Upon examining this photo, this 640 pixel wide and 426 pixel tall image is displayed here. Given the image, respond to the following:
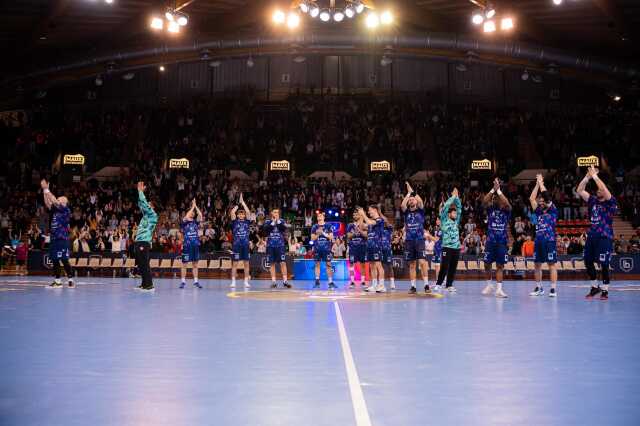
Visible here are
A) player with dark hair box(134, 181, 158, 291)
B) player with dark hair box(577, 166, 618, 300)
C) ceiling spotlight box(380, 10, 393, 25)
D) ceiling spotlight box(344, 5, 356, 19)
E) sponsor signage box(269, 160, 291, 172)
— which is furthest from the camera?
sponsor signage box(269, 160, 291, 172)

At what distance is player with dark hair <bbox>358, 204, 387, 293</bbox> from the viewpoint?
16183 mm

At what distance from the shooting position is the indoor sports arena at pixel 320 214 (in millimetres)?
4812

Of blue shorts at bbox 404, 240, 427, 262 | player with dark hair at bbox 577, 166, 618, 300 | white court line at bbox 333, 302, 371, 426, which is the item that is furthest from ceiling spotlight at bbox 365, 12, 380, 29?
white court line at bbox 333, 302, 371, 426

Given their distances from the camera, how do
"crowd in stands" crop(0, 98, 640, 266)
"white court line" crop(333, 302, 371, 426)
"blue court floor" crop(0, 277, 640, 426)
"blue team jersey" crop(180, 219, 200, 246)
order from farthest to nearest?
"crowd in stands" crop(0, 98, 640, 266)
"blue team jersey" crop(180, 219, 200, 246)
"blue court floor" crop(0, 277, 640, 426)
"white court line" crop(333, 302, 371, 426)

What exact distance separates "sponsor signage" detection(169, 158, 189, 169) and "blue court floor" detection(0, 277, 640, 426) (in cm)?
2877

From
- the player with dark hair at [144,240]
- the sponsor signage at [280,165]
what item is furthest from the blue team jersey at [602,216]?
the sponsor signage at [280,165]

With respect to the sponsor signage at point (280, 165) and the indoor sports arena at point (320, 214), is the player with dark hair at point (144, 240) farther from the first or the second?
the sponsor signage at point (280, 165)

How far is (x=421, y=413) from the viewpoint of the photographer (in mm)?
3979

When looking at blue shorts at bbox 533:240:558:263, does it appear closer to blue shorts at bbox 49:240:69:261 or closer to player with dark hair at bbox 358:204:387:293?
player with dark hair at bbox 358:204:387:293

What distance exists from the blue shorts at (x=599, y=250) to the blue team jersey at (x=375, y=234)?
526 cm

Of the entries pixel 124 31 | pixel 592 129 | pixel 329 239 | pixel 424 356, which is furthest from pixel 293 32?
pixel 424 356

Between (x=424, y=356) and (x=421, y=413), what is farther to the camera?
(x=424, y=356)

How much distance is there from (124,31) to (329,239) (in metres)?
20.8

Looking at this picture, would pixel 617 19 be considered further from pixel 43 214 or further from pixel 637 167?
pixel 43 214
